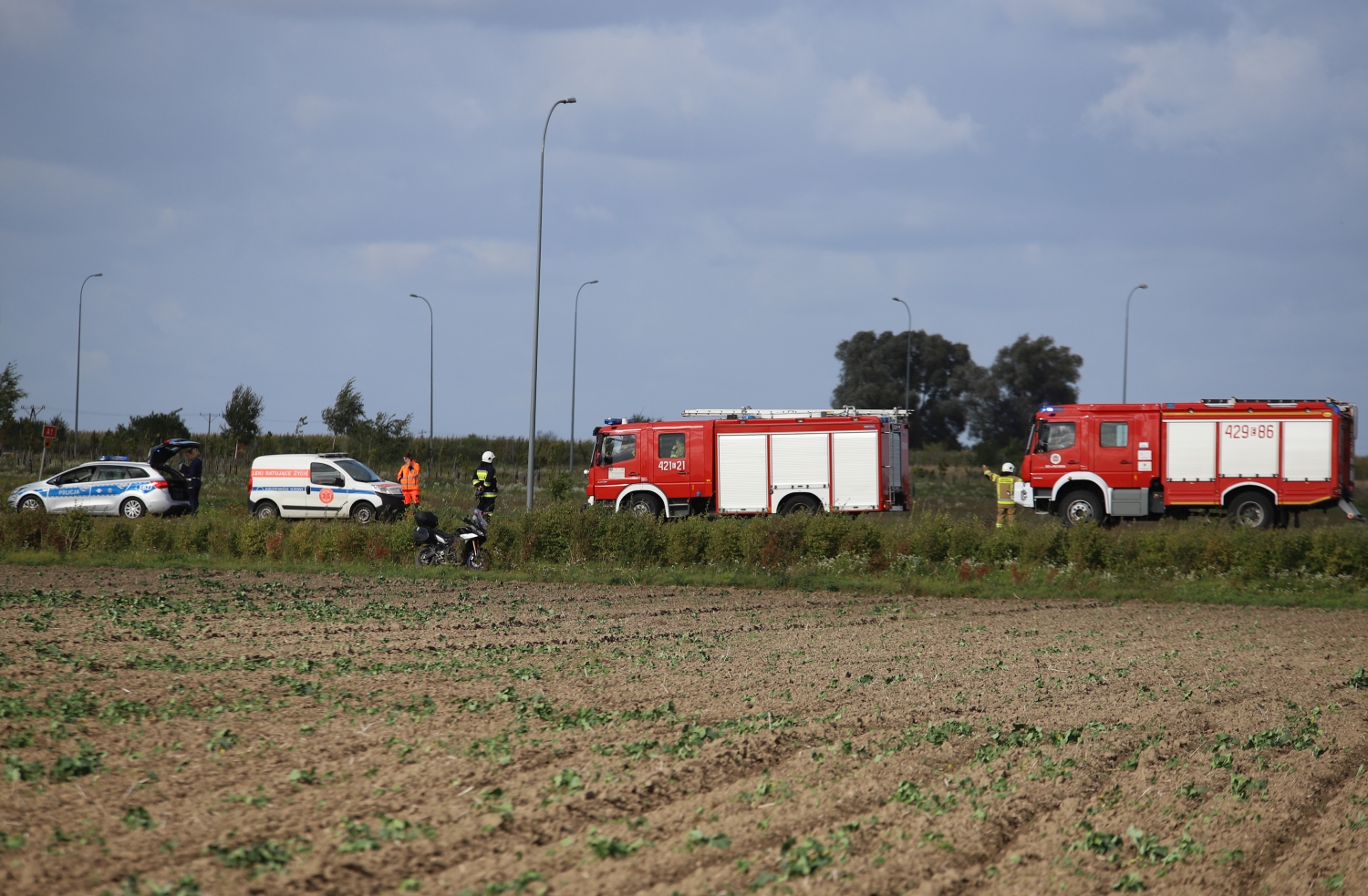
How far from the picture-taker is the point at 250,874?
4.75m

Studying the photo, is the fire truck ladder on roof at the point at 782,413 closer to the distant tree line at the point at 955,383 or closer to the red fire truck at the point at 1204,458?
the red fire truck at the point at 1204,458

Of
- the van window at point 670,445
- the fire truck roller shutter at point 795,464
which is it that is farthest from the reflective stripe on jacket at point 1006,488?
the van window at point 670,445

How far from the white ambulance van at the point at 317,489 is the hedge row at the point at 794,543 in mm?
7331

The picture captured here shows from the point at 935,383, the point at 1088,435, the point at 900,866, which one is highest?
the point at 935,383

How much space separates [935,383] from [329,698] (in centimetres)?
7811

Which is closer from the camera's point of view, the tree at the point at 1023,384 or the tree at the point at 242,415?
the tree at the point at 242,415

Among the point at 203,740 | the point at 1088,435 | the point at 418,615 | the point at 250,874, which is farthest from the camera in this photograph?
the point at 1088,435

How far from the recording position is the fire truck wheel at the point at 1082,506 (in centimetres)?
2700

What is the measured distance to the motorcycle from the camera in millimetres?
18469

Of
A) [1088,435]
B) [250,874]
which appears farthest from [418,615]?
[1088,435]

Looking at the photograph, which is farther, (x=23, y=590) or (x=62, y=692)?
(x=23, y=590)

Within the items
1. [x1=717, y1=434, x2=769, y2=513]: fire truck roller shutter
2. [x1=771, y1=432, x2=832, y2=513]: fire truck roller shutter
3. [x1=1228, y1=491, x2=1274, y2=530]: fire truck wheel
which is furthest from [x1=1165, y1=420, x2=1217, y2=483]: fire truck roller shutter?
[x1=717, y1=434, x2=769, y2=513]: fire truck roller shutter

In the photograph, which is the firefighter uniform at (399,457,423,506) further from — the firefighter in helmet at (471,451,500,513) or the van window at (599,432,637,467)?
the firefighter in helmet at (471,451,500,513)

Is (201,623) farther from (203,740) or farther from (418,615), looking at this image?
(203,740)
